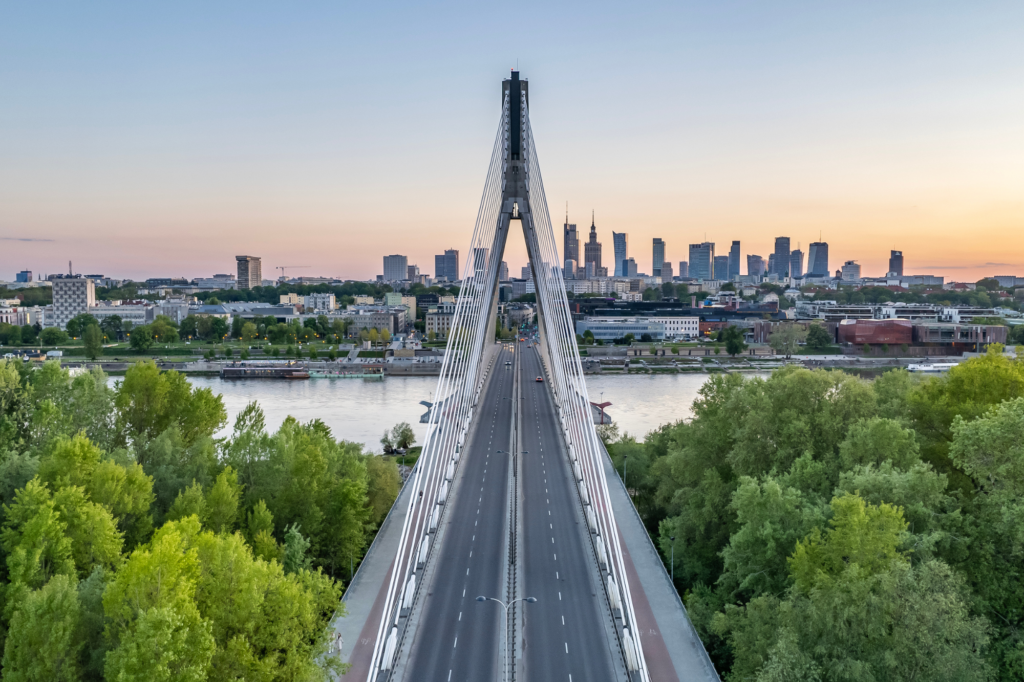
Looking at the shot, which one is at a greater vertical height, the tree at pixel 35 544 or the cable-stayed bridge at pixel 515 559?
the tree at pixel 35 544

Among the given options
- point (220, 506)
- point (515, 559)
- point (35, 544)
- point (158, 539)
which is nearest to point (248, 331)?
point (220, 506)

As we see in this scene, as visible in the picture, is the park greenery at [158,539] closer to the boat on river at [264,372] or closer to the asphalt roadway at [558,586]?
the asphalt roadway at [558,586]

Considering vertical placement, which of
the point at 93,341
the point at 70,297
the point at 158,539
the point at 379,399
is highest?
the point at 70,297

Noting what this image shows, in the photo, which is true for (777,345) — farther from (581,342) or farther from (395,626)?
(395,626)

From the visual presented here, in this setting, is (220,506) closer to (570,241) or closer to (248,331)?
(248,331)

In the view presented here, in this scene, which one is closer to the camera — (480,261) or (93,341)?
(480,261)

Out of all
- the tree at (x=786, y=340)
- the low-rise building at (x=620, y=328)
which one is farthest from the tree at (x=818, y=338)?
the low-rise building at (x=620, y=328)

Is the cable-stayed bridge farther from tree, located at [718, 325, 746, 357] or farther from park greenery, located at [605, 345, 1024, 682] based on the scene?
tree, located at [718, 325, 746, 357]
